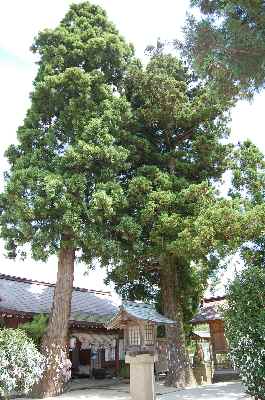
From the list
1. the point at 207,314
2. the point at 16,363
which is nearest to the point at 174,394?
the point at 16,363

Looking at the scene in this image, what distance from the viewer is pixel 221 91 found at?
10367 mm

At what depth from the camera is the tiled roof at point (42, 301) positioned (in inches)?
643

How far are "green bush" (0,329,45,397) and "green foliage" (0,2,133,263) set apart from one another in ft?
11.9

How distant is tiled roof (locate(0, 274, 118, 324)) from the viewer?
1633cm

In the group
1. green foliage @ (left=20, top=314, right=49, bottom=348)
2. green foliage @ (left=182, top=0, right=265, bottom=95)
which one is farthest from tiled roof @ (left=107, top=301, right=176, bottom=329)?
green foliage @ (left=182, top=0, right=265, bottom=95)

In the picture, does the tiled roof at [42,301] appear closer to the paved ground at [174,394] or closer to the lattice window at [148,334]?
the paved ground at [174,394]

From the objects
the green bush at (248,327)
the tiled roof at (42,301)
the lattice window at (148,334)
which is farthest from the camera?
the tiled roof at (42,301)

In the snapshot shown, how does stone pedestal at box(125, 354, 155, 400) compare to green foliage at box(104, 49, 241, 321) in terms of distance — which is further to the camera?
green foliage at box(104, 49, 241, 321)

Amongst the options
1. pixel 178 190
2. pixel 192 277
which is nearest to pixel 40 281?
pixel 192 277

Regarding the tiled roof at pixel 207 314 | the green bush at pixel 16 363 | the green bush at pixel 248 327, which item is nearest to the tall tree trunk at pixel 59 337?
the green bush at pixel 16 363

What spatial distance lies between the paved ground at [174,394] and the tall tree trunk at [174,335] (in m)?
0.58

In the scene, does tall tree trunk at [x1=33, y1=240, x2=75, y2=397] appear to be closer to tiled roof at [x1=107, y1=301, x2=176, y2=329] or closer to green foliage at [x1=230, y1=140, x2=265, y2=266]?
tiled roof at [x1=107, y1=301, x2=176, y2=329]

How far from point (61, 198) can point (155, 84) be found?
6746mm

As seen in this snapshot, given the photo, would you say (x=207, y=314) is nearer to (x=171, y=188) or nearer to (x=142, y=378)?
(x=171, y=188)
